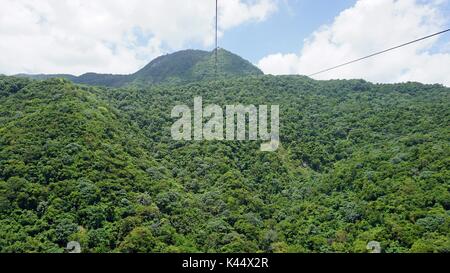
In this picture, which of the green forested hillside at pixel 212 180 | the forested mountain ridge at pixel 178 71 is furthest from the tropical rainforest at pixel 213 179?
the forested mountain ridge at pixel 178 71

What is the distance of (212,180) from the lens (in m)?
47.9

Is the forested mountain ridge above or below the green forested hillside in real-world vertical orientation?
above

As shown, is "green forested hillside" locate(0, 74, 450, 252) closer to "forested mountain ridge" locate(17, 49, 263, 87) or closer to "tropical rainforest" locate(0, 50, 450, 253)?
"tropical rainforest" locate(0, 50, 450, 253)

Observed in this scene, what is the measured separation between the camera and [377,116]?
6238 centimetres

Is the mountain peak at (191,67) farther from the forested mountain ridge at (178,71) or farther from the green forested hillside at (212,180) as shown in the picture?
the green forested hillside at (212,180)

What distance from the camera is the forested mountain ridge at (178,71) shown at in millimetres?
121250

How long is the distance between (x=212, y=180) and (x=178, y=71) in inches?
3314

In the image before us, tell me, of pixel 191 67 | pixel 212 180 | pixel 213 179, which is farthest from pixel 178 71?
pixel 212 180

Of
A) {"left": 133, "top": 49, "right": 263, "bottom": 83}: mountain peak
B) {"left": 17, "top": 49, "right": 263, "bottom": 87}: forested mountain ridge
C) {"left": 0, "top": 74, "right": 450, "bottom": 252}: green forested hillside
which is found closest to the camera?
{"left": 0, "top": 74, "right": 450, "bottom": 252}: green forested hillside

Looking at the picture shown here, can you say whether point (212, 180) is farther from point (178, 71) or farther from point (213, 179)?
point (178, 71)

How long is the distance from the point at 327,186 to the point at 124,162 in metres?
21.8

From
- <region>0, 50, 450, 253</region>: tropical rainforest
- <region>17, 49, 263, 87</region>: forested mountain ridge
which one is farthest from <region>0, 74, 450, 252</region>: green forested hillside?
<region>17, 49, 263, 87</region>: forested mountain ridge

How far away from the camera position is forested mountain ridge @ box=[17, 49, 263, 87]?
398 ft

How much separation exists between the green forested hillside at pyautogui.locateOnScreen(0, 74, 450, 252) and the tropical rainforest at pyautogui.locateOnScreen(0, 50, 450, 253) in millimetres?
131
